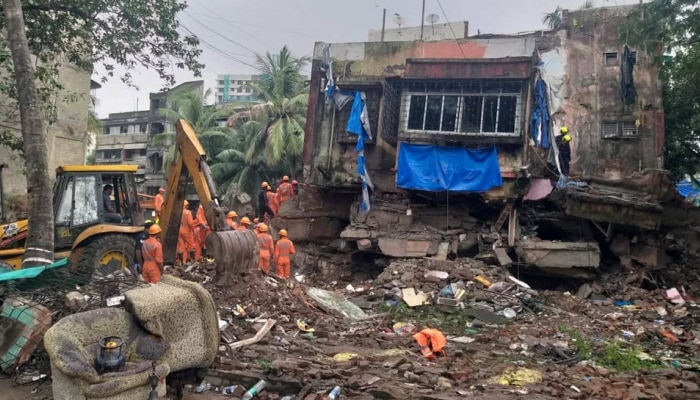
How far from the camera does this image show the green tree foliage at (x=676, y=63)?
35.4 feet

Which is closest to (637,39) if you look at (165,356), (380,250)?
(380,250)

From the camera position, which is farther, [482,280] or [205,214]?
[482,280]

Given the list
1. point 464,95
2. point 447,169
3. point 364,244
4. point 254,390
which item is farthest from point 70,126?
point 254,390

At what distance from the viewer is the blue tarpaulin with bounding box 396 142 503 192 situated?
14.4 meters

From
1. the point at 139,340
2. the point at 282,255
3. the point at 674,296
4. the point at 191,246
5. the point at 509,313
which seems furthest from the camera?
the point at 191,246

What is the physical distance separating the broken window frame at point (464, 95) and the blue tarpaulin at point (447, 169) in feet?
1.81

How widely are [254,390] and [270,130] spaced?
21276 mm

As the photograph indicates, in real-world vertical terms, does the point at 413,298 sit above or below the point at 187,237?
below

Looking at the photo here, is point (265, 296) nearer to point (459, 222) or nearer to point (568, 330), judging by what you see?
point (568, 330)

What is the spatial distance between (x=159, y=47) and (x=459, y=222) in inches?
347

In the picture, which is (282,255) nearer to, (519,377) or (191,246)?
(191,246)

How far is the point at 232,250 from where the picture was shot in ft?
23.9

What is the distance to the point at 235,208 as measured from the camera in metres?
21.7

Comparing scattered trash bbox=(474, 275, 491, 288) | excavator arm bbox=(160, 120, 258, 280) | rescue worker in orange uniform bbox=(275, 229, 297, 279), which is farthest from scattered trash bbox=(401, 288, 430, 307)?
excavator arm bbox=(160, 120, 258, 280)
